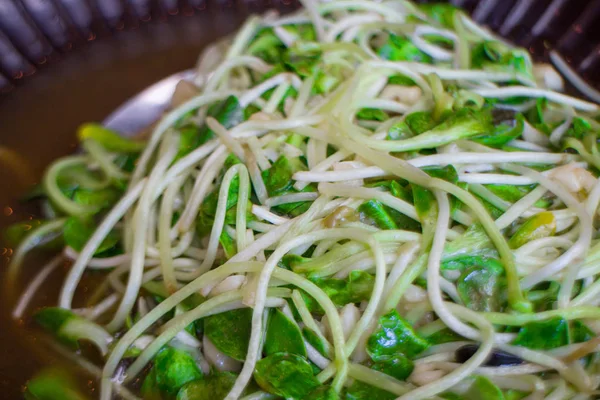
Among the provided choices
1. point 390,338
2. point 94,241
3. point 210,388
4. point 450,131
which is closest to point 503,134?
point 450,131

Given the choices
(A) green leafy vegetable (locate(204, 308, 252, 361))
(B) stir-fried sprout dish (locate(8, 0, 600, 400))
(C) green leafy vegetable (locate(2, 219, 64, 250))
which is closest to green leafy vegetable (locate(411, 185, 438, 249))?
(B) stir-fried sprout dish (locate(8, 0, 600, 400))

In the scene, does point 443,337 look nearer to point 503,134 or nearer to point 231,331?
point 231,331

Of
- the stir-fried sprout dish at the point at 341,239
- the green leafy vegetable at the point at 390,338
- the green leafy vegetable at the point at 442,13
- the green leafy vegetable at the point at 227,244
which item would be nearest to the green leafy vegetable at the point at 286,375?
the stir-fried sprout dish at the point at 341,239

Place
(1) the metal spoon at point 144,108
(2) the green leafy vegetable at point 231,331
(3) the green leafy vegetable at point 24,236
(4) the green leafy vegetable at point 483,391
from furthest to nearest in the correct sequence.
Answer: (1) the metal spoon at point 144,108 < (3) the green leafy vegetable at point 24,236 < (2) the green leafy vegetable at point 231,331 < (4) the green leafy vegetable at point 483,391

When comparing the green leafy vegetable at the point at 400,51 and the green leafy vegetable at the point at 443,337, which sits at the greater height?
the green leafy vegetable at the point at 400,51

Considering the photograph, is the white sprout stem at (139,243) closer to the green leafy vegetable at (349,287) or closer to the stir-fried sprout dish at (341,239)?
the stir-fried sprout dish at (341,239)

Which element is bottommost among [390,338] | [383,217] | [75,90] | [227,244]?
[390,338]

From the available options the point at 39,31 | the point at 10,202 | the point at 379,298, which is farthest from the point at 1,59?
the point at 379,298

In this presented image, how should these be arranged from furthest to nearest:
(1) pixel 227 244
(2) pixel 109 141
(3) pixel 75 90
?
(3) pixel 75 90 < (2) pixel 109 141 < (1) pixel 227 244
